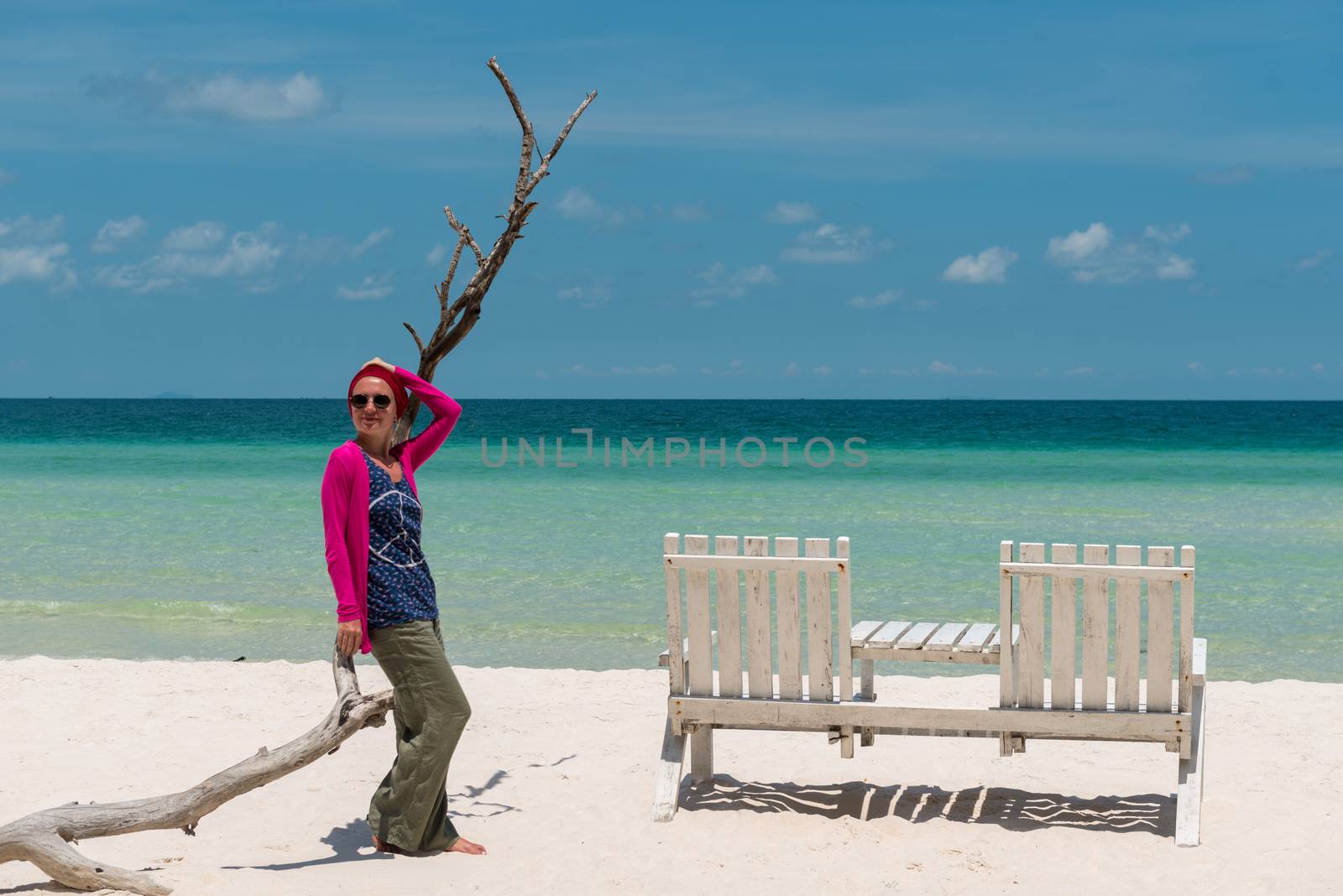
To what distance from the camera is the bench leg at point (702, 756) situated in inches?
228

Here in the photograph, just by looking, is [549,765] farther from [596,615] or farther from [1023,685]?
[596,615]

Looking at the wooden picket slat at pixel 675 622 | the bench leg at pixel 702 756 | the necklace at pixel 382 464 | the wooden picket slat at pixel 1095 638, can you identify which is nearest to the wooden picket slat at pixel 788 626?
the wooden picket slat at pixel 675 622

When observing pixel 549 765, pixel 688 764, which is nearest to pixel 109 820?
pixel 549 765

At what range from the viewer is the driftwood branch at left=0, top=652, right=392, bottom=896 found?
4203 millimetres

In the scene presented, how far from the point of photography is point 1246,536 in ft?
59.0

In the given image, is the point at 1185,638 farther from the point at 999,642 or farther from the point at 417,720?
the point at 417,720

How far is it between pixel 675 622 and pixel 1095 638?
5.69 feet

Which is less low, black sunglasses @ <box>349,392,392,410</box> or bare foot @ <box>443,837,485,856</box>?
black sunglasses @ <box>349,392,392,410</box>

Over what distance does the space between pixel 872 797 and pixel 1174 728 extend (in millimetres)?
1382

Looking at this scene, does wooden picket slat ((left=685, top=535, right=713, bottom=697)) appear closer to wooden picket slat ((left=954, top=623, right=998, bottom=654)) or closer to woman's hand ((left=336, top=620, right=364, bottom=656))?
wooden picket slat ((left=954, top=623, right=998, bottom=654))

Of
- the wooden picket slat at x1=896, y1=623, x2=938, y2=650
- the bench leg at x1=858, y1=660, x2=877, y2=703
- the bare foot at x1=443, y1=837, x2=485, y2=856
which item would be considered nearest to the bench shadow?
the bench leg at x1=858, y1=660, x2=877, y2=703

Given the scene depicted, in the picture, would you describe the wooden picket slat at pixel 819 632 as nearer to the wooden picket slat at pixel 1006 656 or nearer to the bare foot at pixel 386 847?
the wooden picket slat at pixel 1006 656

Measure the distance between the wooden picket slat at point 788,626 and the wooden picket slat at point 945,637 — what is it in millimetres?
560

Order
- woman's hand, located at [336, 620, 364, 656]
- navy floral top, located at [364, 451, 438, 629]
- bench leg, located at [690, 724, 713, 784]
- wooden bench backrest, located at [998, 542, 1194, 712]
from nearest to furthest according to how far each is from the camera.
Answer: woman's hand, located at [336, 620, 364, 656]
navy floral top, located at [364, 451, 438, 629]
wooden bench backrest, located at [998, 542, 1194, 712]
bench leg, located at [690, 724, 713, 784]
